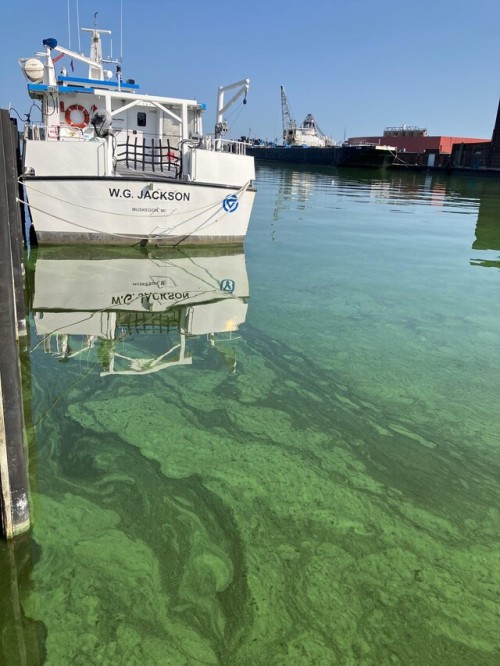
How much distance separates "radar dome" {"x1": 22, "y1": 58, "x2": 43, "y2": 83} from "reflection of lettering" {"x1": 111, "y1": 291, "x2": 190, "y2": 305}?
644 cm

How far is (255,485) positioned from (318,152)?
227 ft

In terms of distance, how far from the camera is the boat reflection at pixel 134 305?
522cm

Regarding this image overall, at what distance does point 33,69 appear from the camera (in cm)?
1045

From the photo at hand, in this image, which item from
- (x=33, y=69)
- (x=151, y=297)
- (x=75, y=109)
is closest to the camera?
(x=151, y=297)

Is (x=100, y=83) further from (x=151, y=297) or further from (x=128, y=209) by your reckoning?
(x=151, y=297)

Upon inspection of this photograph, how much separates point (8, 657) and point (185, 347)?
11.6ft

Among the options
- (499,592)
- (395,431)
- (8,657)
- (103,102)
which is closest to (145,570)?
(8,657)

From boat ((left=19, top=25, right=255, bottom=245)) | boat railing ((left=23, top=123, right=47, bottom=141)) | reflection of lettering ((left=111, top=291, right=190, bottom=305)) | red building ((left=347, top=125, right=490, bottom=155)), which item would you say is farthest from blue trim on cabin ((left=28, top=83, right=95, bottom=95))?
red building ((left=347, top=125, right=490, bottom=155))

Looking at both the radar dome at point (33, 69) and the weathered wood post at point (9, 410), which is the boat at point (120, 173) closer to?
the radar dome at point (33, 69)

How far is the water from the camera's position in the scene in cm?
226

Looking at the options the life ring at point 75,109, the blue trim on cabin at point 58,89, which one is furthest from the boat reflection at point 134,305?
the blue trim on cabin at point 58,89

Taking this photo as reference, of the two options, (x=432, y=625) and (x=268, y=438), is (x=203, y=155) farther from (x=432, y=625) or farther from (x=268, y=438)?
(x=432, y=625)

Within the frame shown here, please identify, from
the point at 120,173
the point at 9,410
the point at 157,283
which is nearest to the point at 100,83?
the point at 120,173

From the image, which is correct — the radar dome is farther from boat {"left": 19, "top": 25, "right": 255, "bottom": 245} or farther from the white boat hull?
the white boat hull
